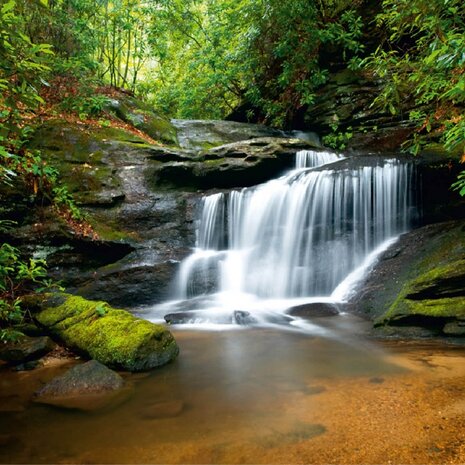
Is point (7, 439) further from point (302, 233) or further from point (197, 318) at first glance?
point (302, 233)

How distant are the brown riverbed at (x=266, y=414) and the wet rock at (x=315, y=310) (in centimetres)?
200

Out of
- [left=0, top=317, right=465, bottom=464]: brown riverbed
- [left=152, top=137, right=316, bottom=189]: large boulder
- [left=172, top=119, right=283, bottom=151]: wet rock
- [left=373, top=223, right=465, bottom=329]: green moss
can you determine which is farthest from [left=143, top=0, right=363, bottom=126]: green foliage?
[left=0, top=317, right=465, bottom=464]: brown riverbed

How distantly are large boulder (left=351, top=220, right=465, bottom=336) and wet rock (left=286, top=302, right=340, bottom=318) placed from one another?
391 mm

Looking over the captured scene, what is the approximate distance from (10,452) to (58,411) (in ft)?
1.76

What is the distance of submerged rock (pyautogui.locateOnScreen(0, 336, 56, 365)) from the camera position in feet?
13.3

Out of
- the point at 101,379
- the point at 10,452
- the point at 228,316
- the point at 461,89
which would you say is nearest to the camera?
the point at 10,452

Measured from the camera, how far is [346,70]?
511 inches

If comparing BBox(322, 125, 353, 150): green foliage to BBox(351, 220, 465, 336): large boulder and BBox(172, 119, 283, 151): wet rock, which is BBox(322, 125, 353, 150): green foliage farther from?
BBox(351, 220, 465, 336): large boulder

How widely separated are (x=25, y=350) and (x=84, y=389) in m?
1.33

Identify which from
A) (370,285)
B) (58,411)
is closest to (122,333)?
(58,411)

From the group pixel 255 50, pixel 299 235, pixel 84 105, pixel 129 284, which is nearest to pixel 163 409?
pixel 129 284

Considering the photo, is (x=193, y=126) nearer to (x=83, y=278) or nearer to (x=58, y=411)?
(x=83, y=278)

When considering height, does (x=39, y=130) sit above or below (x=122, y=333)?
above

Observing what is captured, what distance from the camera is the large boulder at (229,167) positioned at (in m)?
9.63
